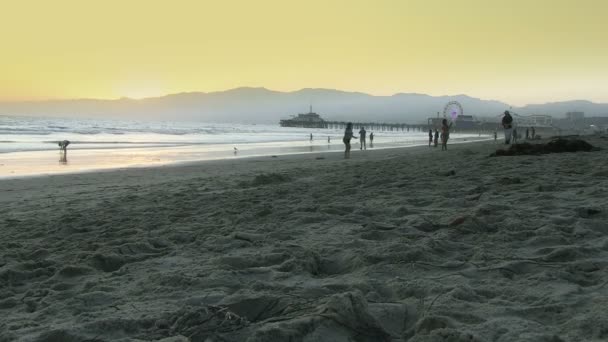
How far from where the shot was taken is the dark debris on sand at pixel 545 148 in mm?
10812

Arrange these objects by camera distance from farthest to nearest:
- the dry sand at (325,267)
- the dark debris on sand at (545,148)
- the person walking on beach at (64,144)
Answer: the person walking on beach at (64,144) → the dark debris on sand at (545,148) → the dry sand at (325,267)

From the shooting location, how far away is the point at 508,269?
2887 millimetres

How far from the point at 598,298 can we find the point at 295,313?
1511mm

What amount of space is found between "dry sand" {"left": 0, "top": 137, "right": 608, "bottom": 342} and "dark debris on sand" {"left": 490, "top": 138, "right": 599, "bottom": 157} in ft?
15.4

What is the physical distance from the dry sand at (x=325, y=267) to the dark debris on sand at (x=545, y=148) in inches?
185

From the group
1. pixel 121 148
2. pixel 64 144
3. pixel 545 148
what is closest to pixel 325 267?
pixel 545 148

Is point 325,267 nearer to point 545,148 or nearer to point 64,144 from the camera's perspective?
point 545,148

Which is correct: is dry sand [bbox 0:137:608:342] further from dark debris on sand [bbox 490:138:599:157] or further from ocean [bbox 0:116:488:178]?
ocean [bbox 0:116:488:178]

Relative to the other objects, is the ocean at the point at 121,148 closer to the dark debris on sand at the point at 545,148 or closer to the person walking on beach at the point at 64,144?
the person walking on beach at the point at 64,144

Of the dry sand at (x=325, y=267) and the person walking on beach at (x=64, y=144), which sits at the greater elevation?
the person walking on beach at (x=64, y=144)

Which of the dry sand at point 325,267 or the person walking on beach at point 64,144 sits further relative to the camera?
the person walking on beach at point 64,144

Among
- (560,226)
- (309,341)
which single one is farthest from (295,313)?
(560,226)

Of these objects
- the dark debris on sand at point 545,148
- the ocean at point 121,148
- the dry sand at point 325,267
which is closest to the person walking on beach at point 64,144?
the ocean at point 121,148

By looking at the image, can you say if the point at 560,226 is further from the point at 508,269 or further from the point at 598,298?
the point at 598,298
